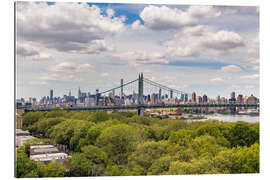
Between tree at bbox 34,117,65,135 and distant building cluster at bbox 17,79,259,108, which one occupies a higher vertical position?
distant building cluster at bbox 17,79,259,108

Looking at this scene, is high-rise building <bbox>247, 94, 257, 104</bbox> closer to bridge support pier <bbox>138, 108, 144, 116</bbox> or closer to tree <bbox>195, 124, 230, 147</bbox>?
tree <bbox>195, 124, 230, 147</bbox>

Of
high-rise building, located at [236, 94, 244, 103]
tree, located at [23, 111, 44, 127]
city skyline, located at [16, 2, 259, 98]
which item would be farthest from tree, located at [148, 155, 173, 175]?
tree, located at [23, 111, 44, 127]

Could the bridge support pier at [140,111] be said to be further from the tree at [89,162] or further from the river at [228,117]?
the river at [228,117]

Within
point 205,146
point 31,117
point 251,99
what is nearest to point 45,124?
point 31,117

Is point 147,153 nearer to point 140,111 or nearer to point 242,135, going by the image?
point 140,111

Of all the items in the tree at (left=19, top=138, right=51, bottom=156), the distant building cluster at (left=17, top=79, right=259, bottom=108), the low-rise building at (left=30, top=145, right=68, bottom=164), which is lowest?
the low-rise building at (left=30, top=145, right=68, bottom=164)

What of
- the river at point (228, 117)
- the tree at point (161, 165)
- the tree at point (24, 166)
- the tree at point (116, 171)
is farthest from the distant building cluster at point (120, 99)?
the tree at point (116, 171)

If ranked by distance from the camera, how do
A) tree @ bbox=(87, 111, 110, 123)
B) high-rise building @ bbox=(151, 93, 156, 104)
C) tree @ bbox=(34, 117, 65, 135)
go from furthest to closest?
tree @ bbox=(87, 111, 110, 123)
high-rise building @ bbox=(151, 93, 156, 104)
tree @ bbox=(34, 117, 65, 135)

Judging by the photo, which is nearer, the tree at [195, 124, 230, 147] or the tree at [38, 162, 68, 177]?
the tree at [38, 162, 68, 177]

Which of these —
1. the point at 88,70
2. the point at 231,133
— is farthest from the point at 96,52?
the point at 231,133
